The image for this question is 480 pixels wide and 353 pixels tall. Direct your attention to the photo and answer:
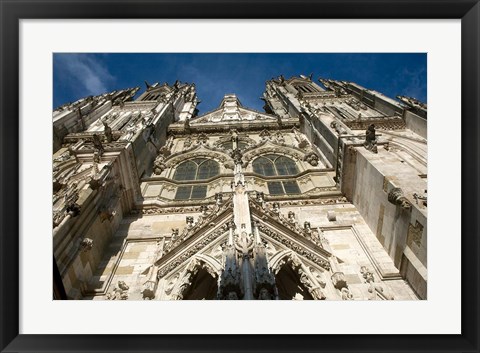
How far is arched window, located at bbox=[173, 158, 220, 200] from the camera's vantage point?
14.1 m

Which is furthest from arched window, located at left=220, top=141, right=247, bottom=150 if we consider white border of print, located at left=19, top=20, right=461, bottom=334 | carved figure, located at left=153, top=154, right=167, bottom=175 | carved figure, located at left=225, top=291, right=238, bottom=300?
white border of print, located at left=19, top=20, right=461, bottom=334

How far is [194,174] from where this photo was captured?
53.2ft

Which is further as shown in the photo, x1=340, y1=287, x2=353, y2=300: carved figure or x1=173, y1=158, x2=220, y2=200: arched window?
x1=173, y1=158, x2=220, y2=200: arched window

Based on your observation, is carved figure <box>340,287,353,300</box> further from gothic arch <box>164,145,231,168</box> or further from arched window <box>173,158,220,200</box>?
gothic arch <box>164,145,231,168</box>

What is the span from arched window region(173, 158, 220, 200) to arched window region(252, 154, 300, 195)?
2135mm

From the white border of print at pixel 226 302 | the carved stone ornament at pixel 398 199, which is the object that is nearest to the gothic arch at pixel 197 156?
the carved stone ornament at pixel 398 199

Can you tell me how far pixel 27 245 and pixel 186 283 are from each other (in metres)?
4.54

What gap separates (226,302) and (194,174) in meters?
11.8

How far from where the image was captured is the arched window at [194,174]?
14109mm

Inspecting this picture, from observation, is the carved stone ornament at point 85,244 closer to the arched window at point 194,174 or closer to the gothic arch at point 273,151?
the arched window at point 194,174

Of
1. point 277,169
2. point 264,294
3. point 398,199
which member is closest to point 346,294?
point 398,199

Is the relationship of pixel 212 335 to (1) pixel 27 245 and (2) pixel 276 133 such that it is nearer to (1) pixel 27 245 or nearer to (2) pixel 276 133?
(1) pixel 27 245
